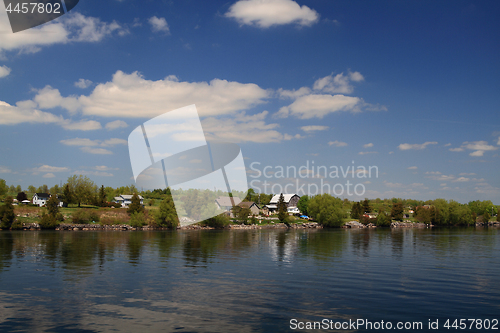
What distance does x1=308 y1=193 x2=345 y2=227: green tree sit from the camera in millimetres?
155625

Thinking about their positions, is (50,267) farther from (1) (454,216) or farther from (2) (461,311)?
(1) (454,216)

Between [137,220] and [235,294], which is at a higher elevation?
[235,294]

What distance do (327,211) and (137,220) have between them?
263 feet

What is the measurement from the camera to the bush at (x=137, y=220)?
132m

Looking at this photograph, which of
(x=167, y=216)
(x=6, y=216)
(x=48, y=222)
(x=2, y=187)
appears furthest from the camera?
(x=2, y=187)

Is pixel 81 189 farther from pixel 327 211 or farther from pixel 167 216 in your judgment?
pixel 327 211

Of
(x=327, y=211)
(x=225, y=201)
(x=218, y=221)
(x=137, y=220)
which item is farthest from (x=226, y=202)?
(x=137, y=220)

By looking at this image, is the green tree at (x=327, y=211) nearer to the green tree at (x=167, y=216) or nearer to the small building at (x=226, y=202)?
the small building at (x=226, y=202)

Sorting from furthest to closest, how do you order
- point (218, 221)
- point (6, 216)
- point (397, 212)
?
point (397, 212) → point (218, 221) → point (6, 216)

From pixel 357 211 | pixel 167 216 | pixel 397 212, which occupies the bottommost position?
pixel 397 212

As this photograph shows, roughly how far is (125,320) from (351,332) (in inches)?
463

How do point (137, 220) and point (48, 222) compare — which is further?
point (137, 220)

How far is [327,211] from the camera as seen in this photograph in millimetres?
156250

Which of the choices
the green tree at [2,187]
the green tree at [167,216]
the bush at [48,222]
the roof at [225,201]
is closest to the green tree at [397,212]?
the roof at [225,201]
